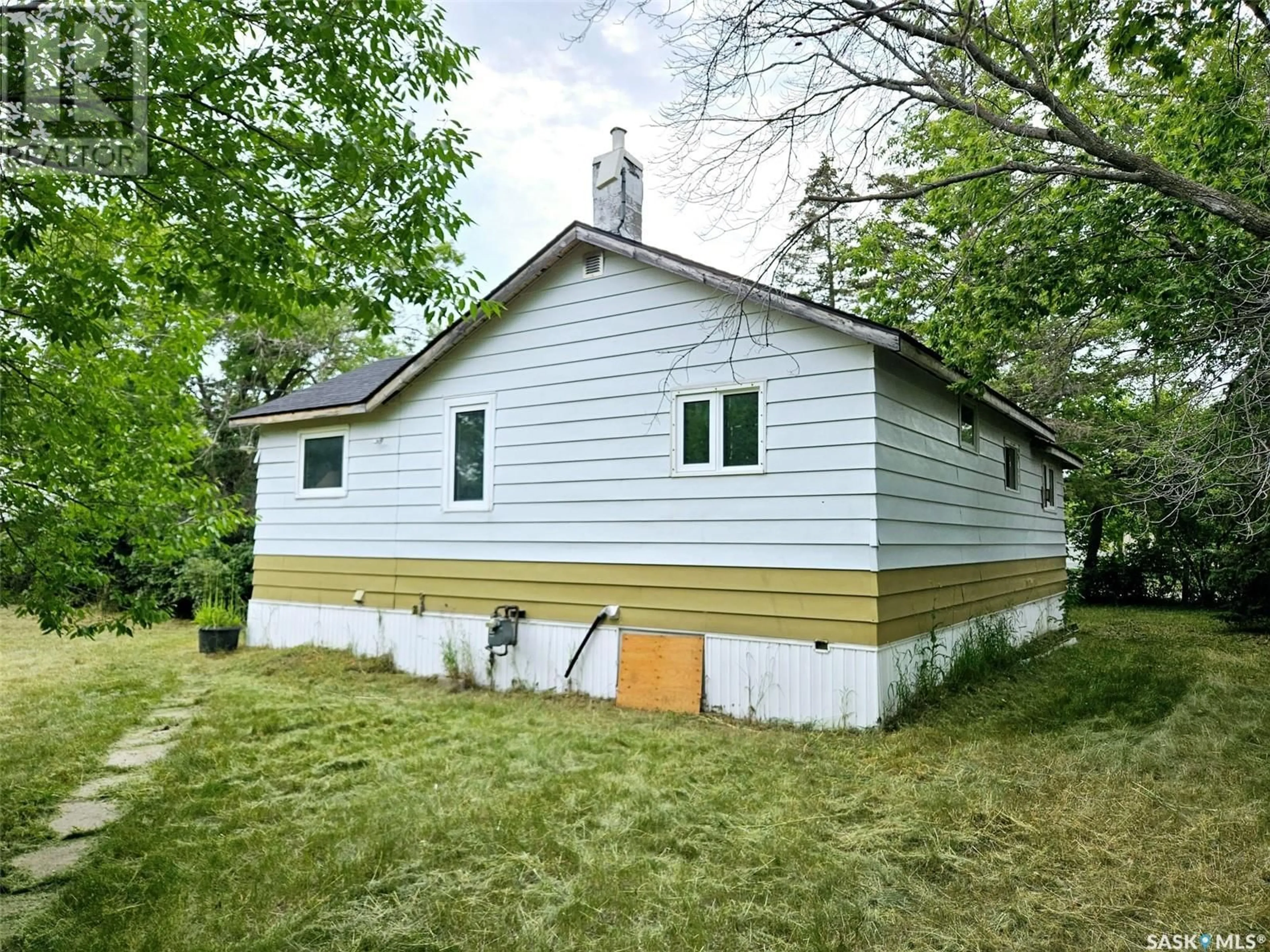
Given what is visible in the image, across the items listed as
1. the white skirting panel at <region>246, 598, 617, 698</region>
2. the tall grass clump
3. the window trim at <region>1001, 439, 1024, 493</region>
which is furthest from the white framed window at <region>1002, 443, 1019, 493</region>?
the white skirting panel at <region>246, 598, 617, 698</region>

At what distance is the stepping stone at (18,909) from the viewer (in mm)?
2893

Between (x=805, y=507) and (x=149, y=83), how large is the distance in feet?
17.3

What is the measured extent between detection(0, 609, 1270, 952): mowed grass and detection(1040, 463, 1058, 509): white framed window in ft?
19.7

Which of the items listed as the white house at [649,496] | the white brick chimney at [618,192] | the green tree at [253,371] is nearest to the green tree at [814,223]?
the white house at [649,496]

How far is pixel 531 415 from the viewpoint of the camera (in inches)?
316

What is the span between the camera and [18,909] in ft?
10.1

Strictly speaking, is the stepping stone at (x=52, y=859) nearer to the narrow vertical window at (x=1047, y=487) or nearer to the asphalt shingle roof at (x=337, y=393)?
the asphalt shingle roof at (x=337, y=393)

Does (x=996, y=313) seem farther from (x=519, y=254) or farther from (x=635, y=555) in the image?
(x=519, y=254)

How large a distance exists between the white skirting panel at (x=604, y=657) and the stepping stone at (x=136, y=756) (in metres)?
3.17

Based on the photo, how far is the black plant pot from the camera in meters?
9.86

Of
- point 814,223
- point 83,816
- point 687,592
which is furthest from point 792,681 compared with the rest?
point 83,816

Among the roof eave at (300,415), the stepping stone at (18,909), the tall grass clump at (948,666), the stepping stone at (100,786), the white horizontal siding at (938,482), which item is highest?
the roof eave at (300,415)

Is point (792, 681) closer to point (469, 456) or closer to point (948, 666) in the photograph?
point (948, 666)

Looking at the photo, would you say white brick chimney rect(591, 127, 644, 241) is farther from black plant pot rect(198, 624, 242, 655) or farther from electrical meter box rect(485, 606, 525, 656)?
black plant pot rect(198, 624, 242, 655)
